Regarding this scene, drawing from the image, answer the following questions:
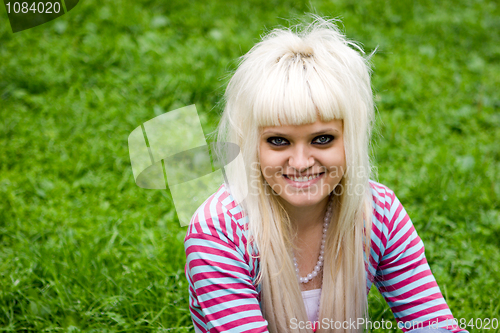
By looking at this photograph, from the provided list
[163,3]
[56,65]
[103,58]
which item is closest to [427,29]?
[163,3]

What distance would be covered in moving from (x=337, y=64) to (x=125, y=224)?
5.97 ft

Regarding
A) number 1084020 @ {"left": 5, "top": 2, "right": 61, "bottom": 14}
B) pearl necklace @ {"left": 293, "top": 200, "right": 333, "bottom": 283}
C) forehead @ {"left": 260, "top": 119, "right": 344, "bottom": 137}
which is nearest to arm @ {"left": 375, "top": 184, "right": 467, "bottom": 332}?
pearl necklace @ {"left": 293, "top": 200, "right": 333, "bottom": 283}

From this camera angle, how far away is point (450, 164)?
11.3ft

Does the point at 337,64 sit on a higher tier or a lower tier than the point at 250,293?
higher

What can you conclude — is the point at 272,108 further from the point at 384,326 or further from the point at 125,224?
the point at 125,224

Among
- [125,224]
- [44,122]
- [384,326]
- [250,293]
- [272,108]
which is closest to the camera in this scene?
[272,108]

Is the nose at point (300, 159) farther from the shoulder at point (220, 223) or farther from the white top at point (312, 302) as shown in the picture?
the white top at point (312, 302)

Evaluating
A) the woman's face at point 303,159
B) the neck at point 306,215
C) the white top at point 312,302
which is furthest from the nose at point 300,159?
the white top at point 312,302

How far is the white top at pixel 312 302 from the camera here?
197 centimetres

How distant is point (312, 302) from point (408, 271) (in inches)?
15.7

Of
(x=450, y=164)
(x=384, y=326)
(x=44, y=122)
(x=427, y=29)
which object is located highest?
(x=427, y=29)

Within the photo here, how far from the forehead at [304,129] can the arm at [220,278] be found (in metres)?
0.36

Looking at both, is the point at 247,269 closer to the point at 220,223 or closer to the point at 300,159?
the point at 220,223

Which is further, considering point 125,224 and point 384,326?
point 125,224
